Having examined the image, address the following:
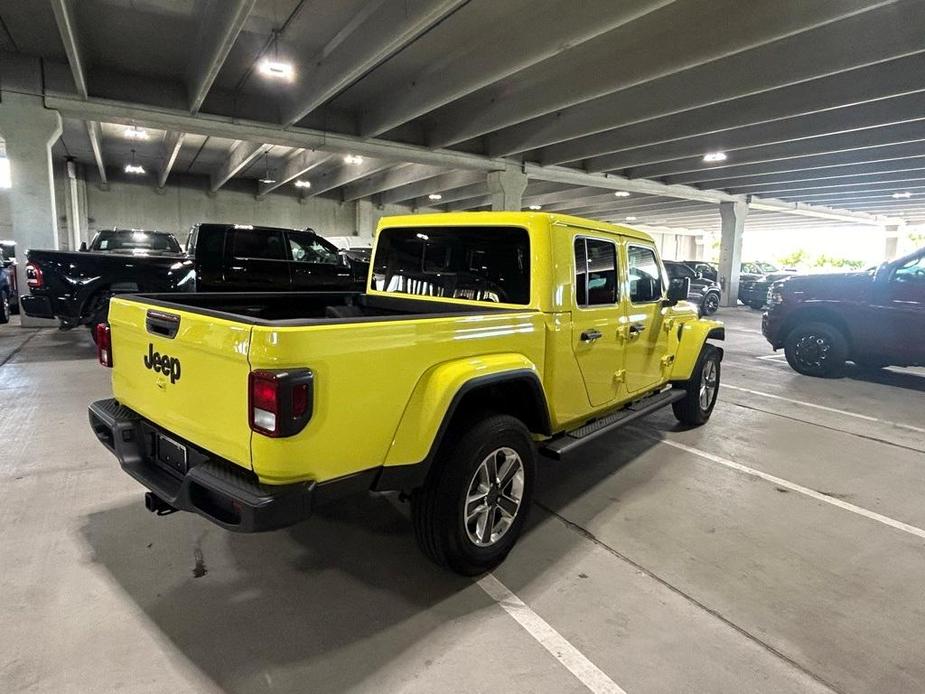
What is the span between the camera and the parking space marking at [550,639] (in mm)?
1955

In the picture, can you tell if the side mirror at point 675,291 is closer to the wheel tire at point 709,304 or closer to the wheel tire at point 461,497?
the wheel tire at point 461,497

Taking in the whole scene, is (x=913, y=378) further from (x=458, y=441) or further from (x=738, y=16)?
(x=458, y=441)

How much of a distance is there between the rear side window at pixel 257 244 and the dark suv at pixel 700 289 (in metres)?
12.3

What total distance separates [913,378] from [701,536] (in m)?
7.13

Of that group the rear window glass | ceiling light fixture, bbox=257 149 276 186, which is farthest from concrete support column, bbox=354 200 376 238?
the rear window glass

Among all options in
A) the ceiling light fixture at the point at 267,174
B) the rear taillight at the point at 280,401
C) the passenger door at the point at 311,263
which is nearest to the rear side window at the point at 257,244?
the passenger door at the point at 311,263

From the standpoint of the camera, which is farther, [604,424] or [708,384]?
[708,384]

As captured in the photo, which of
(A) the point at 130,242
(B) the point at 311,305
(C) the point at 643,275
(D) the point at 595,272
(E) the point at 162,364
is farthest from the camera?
(A) the point at 130,242

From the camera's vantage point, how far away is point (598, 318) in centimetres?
327

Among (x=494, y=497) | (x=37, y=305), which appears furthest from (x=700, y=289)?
(x=37, y=305)

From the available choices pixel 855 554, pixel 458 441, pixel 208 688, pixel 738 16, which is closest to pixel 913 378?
pixel 738 16

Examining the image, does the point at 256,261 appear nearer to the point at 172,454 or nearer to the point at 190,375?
the point at 172,454

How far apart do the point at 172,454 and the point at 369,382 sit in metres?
1.03

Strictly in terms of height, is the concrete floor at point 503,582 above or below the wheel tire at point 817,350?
below
